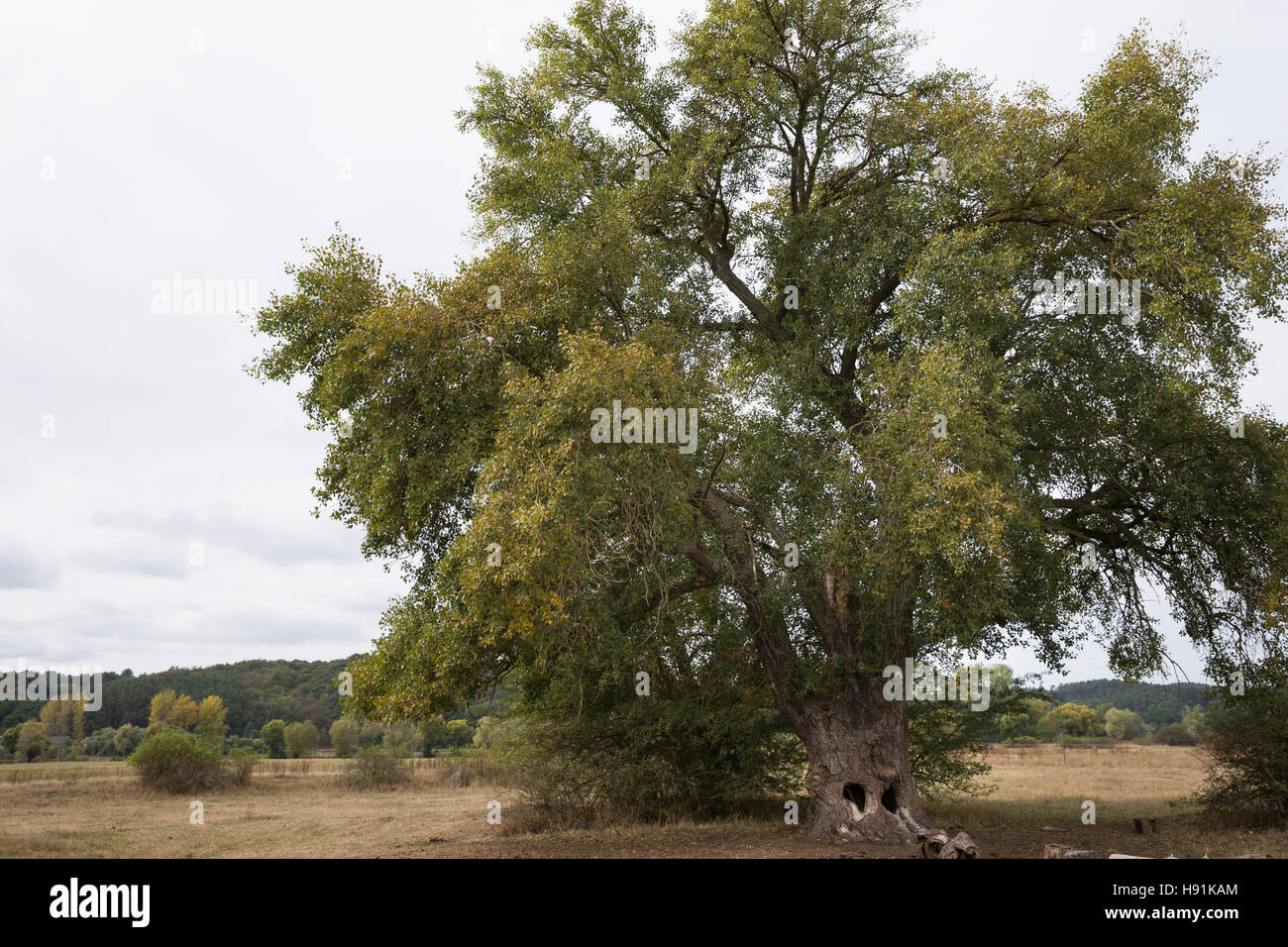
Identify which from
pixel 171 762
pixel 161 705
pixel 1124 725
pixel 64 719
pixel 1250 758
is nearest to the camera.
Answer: pixel 1250 758

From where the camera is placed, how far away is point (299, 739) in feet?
178

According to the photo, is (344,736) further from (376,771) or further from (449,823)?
(449,823)

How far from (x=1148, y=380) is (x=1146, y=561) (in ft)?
15.7

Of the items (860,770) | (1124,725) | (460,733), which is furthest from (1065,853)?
(1124,725)

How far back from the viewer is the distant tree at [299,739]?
2131 inches

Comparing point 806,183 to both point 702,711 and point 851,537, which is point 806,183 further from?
point 702,711

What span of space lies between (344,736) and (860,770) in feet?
155

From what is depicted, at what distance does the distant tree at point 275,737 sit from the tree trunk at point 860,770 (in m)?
48.7

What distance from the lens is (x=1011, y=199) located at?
15352mm

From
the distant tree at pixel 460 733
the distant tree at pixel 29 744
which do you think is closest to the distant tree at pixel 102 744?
the distant tree at pixel 29 744

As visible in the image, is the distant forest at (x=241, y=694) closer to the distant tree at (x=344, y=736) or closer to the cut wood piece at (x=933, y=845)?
the distant tree at (x=344, y=736)

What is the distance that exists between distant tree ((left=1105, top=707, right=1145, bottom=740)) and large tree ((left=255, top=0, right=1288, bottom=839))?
2423 inches

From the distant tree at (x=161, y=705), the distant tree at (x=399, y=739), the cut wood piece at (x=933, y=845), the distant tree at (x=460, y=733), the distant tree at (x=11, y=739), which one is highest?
the cut wood piece at (x=933, y=845)

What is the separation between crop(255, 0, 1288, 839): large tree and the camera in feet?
40.7
